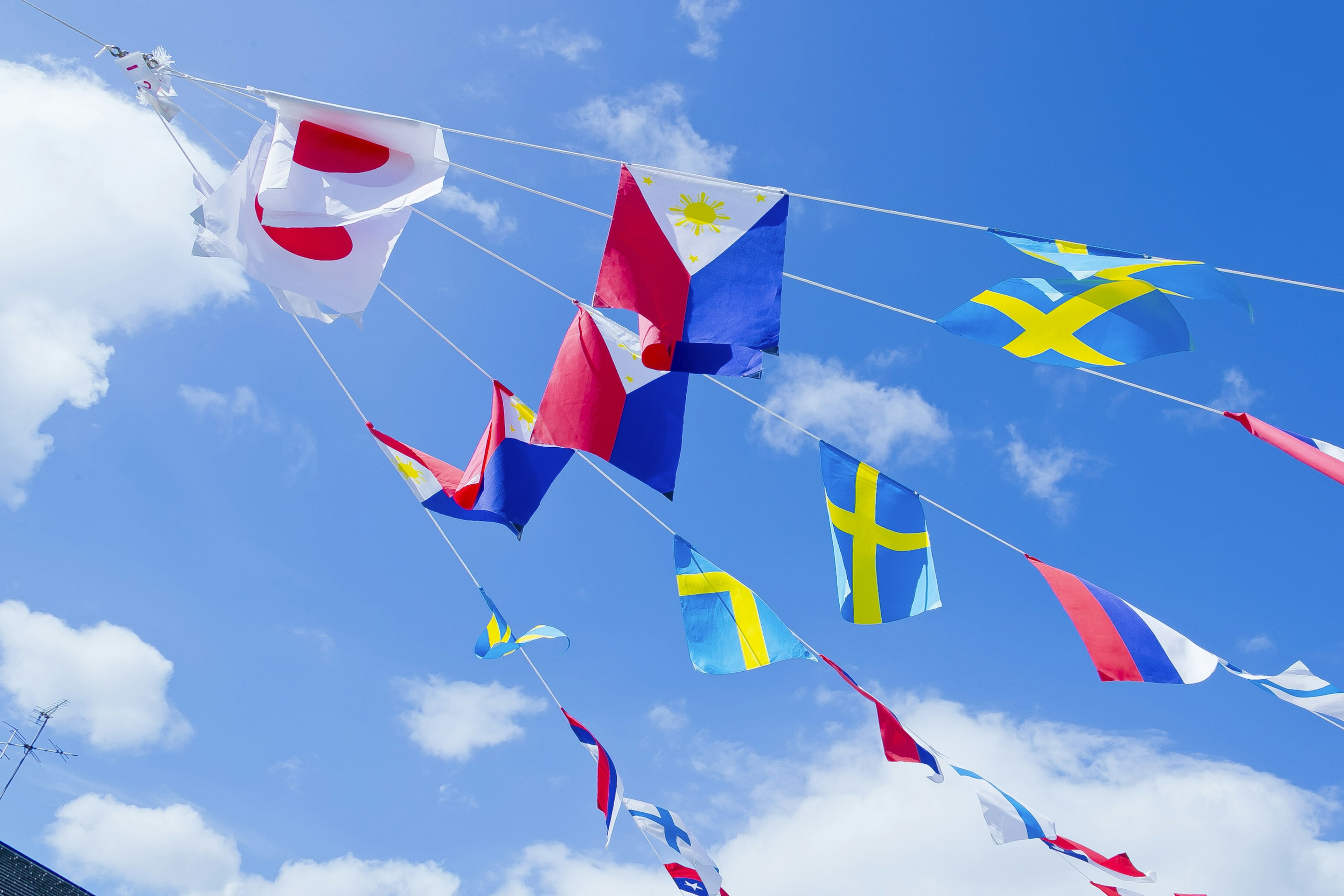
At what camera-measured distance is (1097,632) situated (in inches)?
279

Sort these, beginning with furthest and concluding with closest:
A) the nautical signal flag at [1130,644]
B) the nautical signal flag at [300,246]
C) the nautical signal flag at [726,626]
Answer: the nautical signal flag at [726,626], the nautical signal flag at [300,246], the nautical signal flag at [1130,644]

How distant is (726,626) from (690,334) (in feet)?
12.9

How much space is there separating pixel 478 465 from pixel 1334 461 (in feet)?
23.4

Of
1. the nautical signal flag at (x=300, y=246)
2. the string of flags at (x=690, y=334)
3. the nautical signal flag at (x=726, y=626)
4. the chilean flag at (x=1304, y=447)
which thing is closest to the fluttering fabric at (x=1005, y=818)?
the string of flags at (x=690, y=334)

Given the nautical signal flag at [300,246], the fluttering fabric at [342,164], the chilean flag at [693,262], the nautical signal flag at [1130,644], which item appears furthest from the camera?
the nautical signal flag at [300,246]

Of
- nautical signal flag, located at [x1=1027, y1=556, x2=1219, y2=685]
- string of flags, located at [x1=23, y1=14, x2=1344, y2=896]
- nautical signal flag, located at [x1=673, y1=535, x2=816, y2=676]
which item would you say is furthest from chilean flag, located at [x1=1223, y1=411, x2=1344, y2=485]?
nautical signal flag, located at [x1=673, y1=535, x2=816, y2=676]

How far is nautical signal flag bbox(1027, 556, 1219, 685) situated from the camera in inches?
273

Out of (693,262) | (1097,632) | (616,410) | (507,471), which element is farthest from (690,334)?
(1097,632)

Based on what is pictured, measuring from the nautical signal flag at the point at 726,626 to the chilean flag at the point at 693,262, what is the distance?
3.41m

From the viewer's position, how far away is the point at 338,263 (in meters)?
7.87

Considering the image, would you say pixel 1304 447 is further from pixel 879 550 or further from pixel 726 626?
pixel 726 626

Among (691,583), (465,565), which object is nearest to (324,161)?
(465,565)

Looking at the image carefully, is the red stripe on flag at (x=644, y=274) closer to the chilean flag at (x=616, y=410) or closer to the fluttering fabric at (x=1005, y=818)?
the chilean flag at (x=616, y=410)

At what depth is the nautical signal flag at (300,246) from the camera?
7863mm
